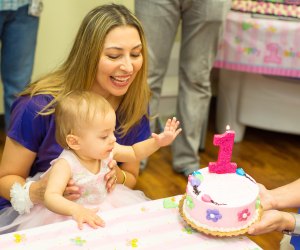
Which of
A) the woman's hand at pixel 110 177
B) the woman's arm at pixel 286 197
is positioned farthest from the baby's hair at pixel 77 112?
the woman's arm at pixel 286 197

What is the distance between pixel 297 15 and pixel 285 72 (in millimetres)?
302

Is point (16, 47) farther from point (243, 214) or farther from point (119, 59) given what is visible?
point (243, 214)

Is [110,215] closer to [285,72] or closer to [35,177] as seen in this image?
[35,177]

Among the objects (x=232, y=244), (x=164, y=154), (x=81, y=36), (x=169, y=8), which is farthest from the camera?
(x=164, y=154)

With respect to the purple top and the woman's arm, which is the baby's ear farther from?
the woman's arm

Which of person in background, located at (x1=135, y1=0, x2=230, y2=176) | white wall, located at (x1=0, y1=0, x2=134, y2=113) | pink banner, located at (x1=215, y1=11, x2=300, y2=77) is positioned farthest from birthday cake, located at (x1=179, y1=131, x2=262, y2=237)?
white wall, located at (x1=0, y1=0, x2=134, y2=113)

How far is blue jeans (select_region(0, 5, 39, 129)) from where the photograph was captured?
7.79 feet

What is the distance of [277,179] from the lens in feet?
8.75

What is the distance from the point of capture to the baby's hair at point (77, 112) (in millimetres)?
1186

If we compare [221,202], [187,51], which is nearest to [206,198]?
[221,202]

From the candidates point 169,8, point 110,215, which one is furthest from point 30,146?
point 169,8

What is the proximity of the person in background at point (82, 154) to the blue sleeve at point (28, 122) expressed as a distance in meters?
0.19

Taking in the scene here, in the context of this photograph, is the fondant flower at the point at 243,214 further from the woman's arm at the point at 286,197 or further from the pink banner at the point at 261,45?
the pink banner at the point at 261,45

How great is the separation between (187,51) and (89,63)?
3.85ft
